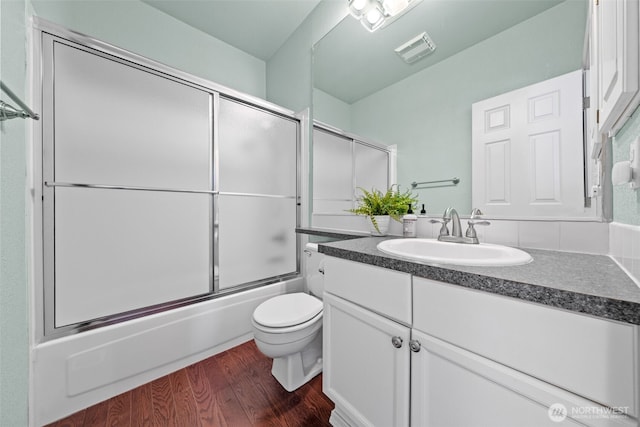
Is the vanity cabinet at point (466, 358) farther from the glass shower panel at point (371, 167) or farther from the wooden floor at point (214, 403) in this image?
the glass shower panel at point (371, 167)

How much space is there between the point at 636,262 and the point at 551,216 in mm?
426

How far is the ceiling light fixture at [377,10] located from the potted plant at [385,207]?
1.05 meters

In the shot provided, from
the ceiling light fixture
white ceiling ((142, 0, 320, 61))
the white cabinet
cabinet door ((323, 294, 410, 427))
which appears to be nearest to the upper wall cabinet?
the white cabinet

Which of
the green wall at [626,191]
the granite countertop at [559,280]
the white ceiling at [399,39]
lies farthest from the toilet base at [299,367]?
the white ceiling at [399,39]

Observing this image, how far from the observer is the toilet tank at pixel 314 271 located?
155 cm

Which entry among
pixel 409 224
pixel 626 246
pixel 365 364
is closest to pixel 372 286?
pixel 365 364

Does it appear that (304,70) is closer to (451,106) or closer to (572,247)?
(451,106)

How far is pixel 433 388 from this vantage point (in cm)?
68

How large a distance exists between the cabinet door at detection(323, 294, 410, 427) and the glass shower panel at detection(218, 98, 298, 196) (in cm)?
122

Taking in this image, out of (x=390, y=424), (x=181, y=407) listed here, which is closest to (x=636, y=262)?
(x=390, y=424)

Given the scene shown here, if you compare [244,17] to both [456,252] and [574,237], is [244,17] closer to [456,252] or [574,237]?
[456,252]

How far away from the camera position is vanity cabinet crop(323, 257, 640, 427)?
1.41ft

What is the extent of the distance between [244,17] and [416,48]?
1476mm

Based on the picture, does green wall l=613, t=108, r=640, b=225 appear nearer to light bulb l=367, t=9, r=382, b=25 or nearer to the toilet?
the toilet
